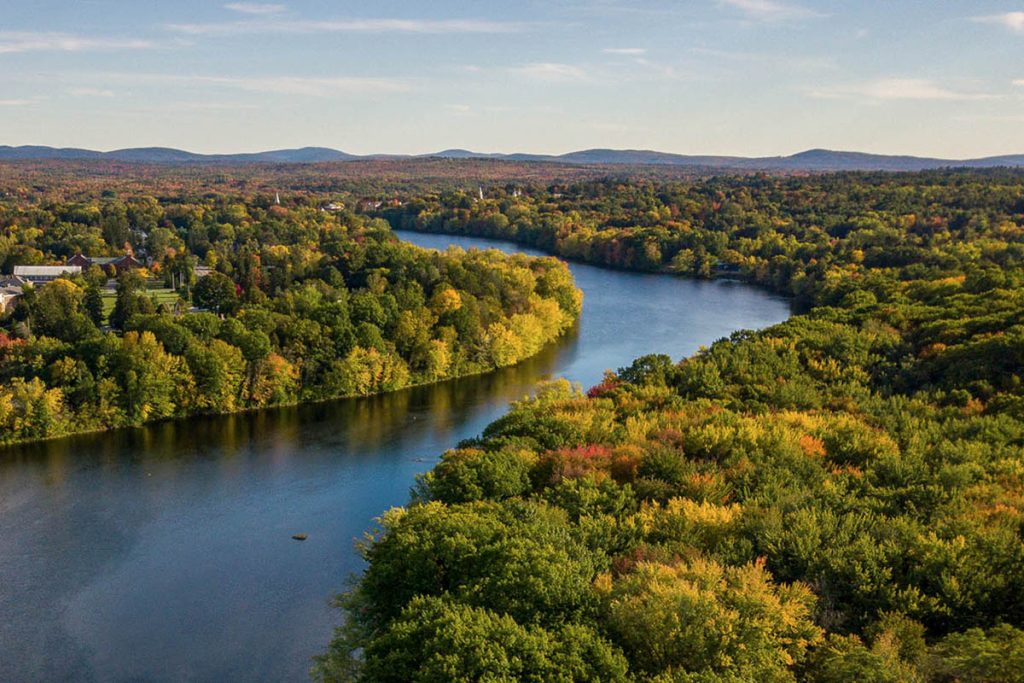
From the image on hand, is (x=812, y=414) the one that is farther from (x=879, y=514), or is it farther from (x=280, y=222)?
(x=280, y=222)

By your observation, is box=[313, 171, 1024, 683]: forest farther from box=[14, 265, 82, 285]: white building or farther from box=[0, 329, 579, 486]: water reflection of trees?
box=[14, 265, 82, 285]: white building

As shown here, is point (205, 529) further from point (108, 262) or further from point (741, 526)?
point (108, 262)

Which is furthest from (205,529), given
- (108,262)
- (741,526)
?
(108,262)

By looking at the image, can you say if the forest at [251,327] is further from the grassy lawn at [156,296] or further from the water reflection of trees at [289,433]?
the water reflection of trees at [289,433]

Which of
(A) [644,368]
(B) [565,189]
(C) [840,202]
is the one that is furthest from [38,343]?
(B) [565,189]

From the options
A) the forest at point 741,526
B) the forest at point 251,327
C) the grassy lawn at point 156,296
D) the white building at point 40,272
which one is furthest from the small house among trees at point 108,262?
the forest at point 741,526

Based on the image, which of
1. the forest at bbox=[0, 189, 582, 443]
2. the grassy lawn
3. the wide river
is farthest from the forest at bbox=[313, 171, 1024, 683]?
the grassy lawn
